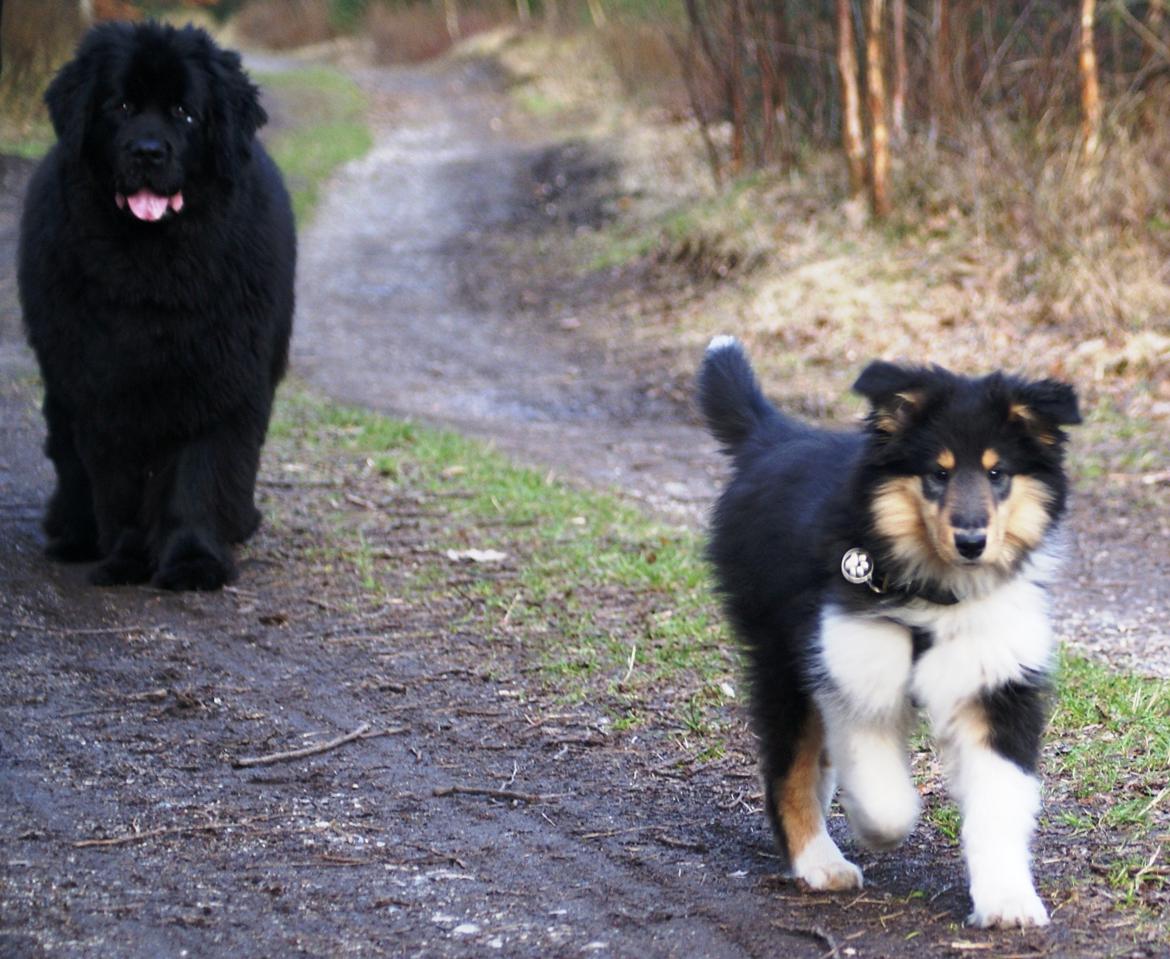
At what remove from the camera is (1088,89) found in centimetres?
1237

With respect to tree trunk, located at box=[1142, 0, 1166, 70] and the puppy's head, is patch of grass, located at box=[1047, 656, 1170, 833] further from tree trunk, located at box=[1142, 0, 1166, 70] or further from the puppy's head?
tree trunk, located at box=[1142, 0, 1166, 70]

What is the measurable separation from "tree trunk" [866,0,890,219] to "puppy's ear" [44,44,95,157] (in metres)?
8.60

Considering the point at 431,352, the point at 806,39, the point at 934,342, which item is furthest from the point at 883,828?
the point at 806,39

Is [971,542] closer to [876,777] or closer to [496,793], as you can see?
[876,777]

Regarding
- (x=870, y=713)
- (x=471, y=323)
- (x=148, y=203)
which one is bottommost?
(x=471, y=323)

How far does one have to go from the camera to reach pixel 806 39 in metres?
15.5

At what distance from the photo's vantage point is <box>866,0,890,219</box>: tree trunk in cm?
1286

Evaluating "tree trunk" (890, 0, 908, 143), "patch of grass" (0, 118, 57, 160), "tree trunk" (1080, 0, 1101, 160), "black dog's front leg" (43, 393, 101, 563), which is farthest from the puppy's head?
"patch of grass" (0, 118, 57, 160)

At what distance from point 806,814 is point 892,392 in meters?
1.12

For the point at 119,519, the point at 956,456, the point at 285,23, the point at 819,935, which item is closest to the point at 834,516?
the point at 956,456

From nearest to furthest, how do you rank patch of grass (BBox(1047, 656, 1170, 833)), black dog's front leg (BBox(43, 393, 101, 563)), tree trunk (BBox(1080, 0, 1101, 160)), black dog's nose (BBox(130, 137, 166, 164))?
1. patch of grass (BBox(1047, 656, 1170, 833))
2. black dog's nose (BBox(130, 137, 166, 164))
3. black dog's front leg (BBox(43, 393, 101, 563))
4. tree trunk (BBox(1080, 0, 1101, 160))

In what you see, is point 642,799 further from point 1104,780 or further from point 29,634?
point 29,634

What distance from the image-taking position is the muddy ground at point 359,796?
340cm

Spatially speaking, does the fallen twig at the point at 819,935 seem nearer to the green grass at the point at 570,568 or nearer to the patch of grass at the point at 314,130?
the green grass at the point at 570,568
